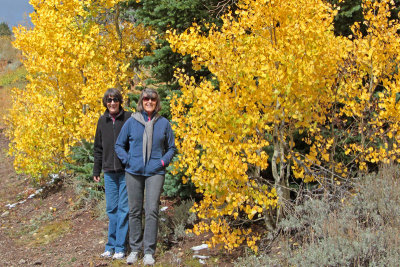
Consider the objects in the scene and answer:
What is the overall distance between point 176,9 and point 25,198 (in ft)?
15.7

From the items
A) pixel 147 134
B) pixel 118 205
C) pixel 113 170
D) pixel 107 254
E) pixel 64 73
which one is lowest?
pixel 107 254

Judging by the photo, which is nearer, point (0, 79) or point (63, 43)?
point (63, 43)

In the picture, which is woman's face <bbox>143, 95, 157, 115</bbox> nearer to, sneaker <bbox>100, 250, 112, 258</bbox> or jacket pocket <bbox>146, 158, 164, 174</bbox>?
jacket pocket <bbox>146, 158, 164, 174</bbox>

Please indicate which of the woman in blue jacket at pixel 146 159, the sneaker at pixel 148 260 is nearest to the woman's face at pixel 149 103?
the woman in blue jacket at pixel 146 159

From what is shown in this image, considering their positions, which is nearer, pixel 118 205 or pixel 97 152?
pixel 118 205

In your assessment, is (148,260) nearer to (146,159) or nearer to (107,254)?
(107,254)

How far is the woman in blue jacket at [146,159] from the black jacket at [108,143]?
20 cm

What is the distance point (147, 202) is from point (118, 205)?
0.45 metres

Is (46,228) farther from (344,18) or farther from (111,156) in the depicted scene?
(344,18)

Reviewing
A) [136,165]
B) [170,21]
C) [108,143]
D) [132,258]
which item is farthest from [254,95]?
[170,21]

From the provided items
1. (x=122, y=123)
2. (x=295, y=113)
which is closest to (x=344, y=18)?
(x=295, y=113)

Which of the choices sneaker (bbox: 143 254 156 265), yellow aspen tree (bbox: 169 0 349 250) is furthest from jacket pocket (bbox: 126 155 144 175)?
sneaker (bbox: 143 254 156 265)

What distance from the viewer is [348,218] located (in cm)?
350

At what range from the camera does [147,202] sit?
3.79 meters
